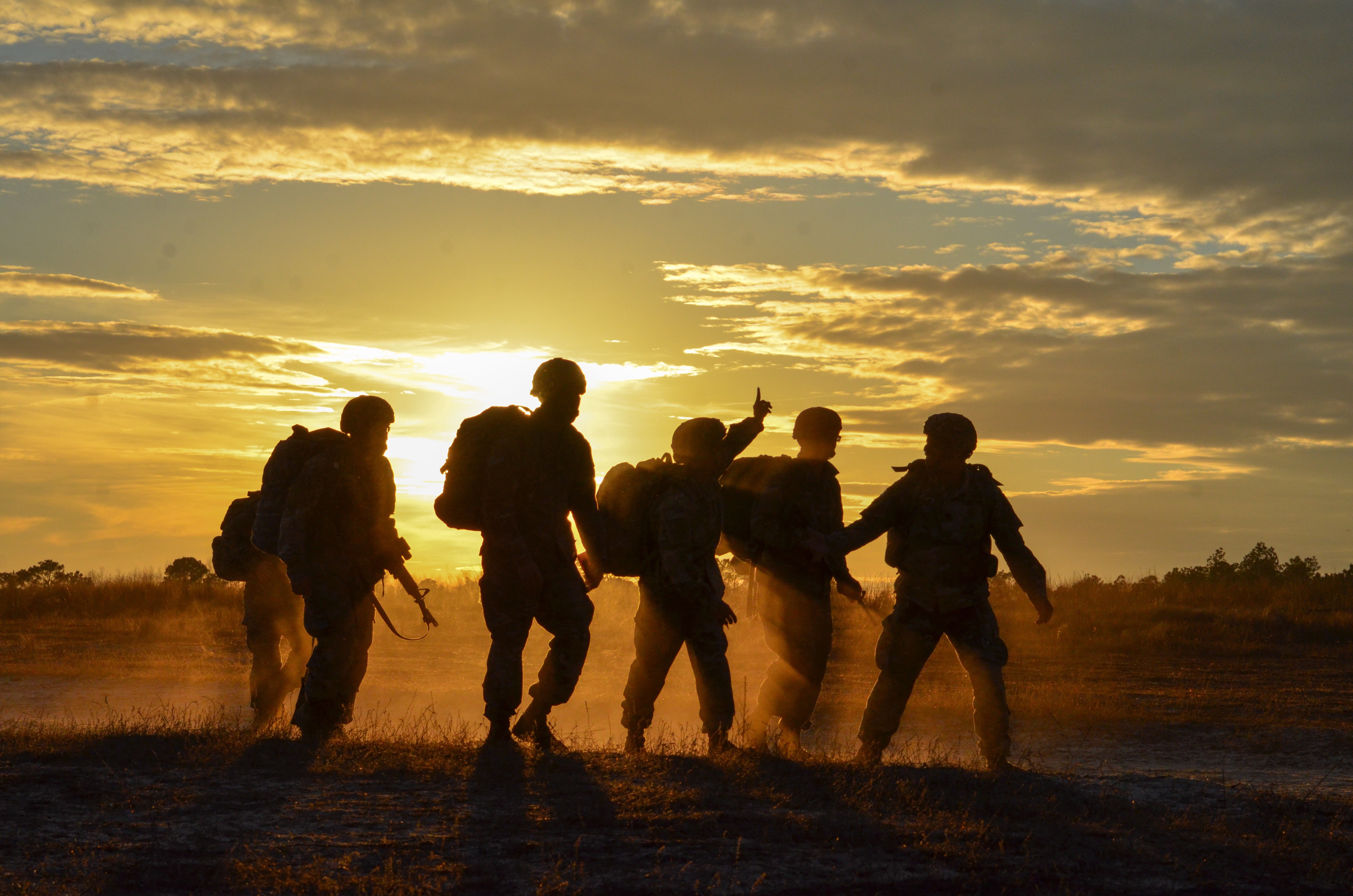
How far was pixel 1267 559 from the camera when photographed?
2580 cm

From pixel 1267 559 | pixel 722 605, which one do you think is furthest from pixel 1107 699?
pixel 1267 559

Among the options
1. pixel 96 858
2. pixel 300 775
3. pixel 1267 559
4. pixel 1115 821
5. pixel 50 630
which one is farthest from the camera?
pixel 1267 559

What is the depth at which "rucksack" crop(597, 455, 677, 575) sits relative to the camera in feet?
24.8

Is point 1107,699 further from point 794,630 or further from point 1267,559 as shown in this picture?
point 1267,559

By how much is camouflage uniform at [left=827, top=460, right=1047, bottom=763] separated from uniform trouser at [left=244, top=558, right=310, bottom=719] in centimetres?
432

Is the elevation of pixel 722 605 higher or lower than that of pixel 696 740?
higher

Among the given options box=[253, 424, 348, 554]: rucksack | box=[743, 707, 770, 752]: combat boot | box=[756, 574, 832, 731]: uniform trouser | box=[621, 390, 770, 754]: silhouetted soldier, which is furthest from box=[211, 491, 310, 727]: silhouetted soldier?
box=[756, 574, 832, 731]: uniform trouser

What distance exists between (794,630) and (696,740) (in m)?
1.44

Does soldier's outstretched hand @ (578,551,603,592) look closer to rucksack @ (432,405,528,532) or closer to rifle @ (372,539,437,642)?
rucksack @ (432,405,528,532)

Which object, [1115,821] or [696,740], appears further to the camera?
[696,740]

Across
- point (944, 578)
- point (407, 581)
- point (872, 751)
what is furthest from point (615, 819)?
point (407, 581)

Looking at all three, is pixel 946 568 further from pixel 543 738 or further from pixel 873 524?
pixel 543 738

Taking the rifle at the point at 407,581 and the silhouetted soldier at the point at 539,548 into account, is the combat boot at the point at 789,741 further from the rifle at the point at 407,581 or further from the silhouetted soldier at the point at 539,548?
the rifle at the point at 407,581

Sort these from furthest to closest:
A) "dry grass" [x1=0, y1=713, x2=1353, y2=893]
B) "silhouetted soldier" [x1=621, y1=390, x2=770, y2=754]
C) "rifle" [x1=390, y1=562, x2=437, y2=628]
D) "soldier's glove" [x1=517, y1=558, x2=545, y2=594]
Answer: "rifle" [x1=390, y1=562, x2=437, y2=628]
"silhouetted soldier" [x1=621, y1=390, x2=770, y2=754]
"soldier's glove" [x1=517, y1=558, x2=545, y2=594]
"dry grass" [x1=0, y1=713, x2=1353, y2=893]
